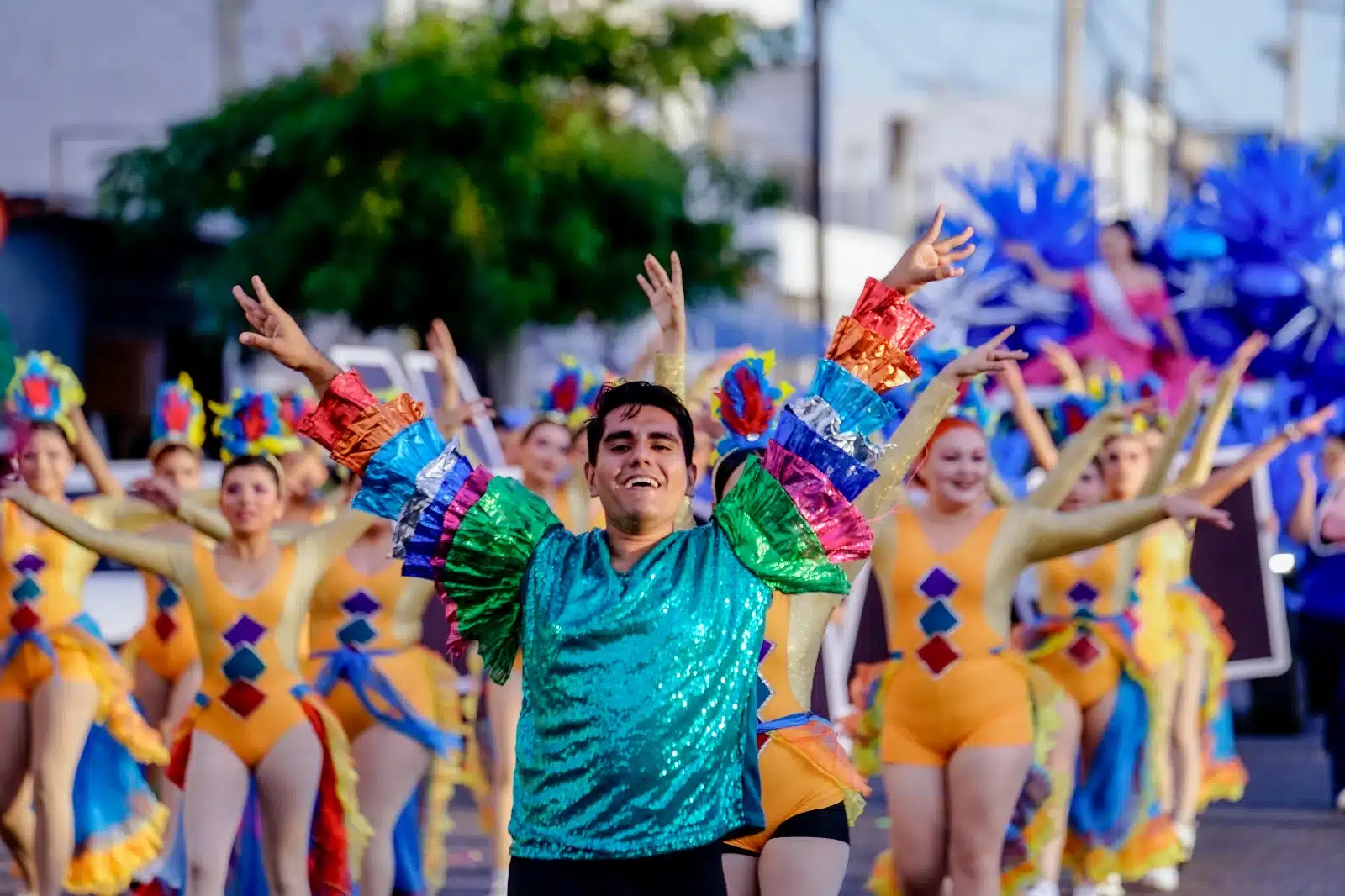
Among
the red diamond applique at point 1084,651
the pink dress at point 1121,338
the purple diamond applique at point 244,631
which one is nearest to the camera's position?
the purple diamond applique at point 244,631

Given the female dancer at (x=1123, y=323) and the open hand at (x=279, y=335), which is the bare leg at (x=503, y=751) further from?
the female dancer at (x=1123, y=323)

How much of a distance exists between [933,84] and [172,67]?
113ft

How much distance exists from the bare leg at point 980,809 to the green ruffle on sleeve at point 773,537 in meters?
2.42

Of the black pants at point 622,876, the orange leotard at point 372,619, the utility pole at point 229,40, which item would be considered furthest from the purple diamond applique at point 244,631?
the utility pole at point 229,40

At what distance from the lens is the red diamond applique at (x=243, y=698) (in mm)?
7168

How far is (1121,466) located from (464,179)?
12.8 m

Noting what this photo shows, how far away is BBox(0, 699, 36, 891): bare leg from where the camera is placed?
8312mm

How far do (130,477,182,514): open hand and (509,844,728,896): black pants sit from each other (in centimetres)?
336

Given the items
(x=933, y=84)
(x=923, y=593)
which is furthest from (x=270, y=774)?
(x=933, y=84)

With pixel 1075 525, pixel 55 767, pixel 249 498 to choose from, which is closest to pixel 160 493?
pixel 249 498

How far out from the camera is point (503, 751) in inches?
357

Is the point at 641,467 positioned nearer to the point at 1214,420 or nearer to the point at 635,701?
the point at 635,701

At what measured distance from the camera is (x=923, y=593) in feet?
23.5

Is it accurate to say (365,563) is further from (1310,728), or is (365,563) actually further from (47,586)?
(1310,728)
